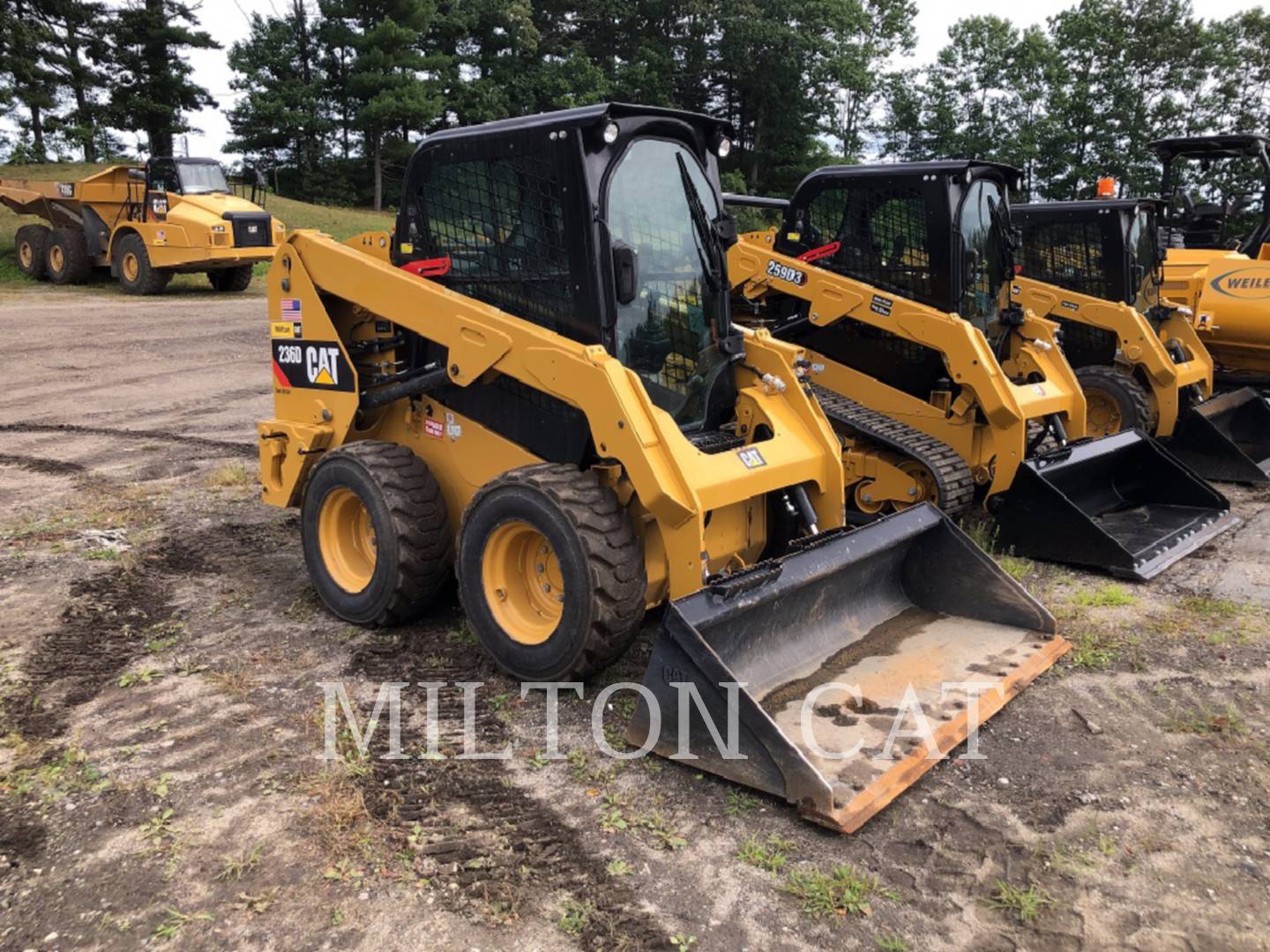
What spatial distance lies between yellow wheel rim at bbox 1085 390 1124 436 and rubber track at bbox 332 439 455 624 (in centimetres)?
628

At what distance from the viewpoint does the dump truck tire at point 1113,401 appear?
28.0 feet

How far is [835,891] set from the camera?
9.79ft

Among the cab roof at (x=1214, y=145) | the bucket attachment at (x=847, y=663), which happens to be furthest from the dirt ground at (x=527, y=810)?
the cab roof at (x=1214, y=145)

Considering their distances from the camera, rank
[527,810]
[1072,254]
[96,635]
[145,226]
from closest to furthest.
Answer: [527,810], [96,635], [1072,254], [145,226]

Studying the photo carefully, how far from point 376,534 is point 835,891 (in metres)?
2.75

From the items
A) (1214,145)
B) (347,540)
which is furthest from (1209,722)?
(1214,145)

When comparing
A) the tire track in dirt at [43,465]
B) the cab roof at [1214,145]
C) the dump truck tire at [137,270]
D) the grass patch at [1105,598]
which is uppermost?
the cab roof at [1214,145]

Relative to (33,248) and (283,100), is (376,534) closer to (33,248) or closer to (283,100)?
(33,248)

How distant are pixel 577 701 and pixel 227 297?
17.4m

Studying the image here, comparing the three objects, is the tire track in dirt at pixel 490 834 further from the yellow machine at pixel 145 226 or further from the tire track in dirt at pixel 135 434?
the yellow machine at pixel 145 226

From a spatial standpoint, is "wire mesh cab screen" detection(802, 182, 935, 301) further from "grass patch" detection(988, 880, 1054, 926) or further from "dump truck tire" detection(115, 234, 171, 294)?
"dump truck tire" detection(115, 234, 171, 294)

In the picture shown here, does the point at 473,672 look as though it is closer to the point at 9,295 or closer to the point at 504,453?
the point at 504,453

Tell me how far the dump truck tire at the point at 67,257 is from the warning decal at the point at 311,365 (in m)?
16.0

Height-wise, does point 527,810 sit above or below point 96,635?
below
